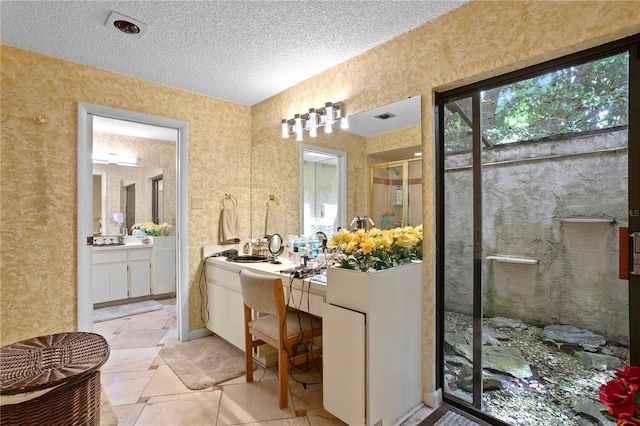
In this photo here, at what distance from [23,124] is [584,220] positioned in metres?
3.56

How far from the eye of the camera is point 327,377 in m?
1.80

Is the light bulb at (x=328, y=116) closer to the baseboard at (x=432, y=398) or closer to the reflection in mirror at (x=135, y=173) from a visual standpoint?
the baseboard at (x=432, y=398)

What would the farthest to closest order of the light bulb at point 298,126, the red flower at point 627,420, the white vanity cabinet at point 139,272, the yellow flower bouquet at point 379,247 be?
the white vanity cabinet at point 139,272 < the light bulb at point 298,126 < the yellow flower bouquet at point 379,247 < the red flower at point 627,420

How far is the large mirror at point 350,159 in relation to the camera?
2.07 m

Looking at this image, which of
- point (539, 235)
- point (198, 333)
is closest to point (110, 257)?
point (198, 333)

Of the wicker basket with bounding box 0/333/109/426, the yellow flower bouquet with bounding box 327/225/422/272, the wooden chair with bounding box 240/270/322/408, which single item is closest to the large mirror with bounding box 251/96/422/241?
the yellow flower bouquet with bounding box 327/225/422/272

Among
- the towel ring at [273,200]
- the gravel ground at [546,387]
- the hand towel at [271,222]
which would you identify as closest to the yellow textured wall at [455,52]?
the gravel ground at [546,387]

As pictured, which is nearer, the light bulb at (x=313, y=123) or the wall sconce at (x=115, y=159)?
the light bulb at (x=313, y=123)

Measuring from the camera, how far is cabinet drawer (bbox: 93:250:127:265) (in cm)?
393

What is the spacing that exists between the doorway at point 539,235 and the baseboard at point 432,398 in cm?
7

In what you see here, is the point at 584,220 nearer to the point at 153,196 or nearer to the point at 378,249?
the point at 378,249

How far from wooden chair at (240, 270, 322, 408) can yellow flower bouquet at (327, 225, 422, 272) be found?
0.45m

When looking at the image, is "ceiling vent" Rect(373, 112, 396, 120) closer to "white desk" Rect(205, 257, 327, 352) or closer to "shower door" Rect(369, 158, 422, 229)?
"shower door" Rect(369, 158, 422, 229)

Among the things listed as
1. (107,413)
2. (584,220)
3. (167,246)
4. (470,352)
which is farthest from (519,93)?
(167,246)
